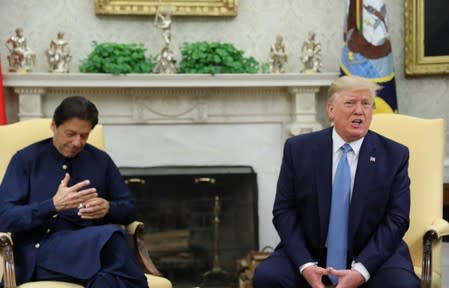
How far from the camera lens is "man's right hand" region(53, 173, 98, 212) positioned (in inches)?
115

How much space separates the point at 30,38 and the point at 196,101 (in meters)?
1.45

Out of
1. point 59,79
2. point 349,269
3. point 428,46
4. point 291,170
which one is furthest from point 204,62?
point 349,269

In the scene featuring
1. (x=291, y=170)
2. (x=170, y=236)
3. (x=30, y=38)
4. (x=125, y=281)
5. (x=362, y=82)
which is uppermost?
(x=30, y=38)

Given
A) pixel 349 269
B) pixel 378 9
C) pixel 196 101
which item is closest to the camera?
pixel 349 269

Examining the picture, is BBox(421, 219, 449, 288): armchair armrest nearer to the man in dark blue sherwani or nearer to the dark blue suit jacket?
the dark blue suit jacket

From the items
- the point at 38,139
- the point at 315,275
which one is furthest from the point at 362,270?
the point at 38,139

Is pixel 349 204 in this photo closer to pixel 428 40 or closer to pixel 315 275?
pixel 315 275

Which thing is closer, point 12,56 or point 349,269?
point 349,269

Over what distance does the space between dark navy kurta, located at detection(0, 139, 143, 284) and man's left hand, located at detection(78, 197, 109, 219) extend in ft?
0.19

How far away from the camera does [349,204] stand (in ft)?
9.31

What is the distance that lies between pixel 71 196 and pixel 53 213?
0.12m

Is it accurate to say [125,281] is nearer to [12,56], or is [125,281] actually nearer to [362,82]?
[362,82]

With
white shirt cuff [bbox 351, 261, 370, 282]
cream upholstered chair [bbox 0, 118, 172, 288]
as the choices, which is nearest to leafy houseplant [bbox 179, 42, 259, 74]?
cream upholstered chair [bbox 0, 118, 172, 288]

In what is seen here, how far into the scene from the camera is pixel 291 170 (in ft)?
9.73
